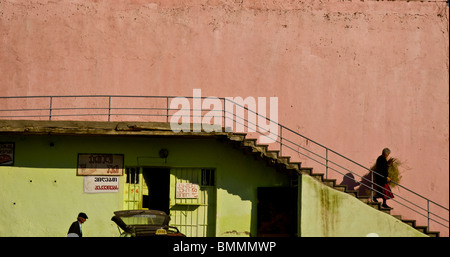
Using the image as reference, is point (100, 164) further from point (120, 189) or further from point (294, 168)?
point (294, 168)

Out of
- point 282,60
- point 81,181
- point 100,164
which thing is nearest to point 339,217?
point 282,60

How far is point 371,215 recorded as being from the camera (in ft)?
62.4

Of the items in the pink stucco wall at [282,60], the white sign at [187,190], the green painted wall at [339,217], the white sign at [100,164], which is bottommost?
the green painted wall at [339,217]

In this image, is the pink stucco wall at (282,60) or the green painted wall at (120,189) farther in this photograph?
the pink stucco wall at (282,60)

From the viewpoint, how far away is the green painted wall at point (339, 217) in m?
19.0

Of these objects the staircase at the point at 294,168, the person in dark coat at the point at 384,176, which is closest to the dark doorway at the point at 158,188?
the staircase at the point at 294,168

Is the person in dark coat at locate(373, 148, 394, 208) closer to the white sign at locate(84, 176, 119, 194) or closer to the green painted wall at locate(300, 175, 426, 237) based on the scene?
the green painted wall at locate(300, 175, 426, 237)

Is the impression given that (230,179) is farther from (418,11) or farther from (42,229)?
(418,11)

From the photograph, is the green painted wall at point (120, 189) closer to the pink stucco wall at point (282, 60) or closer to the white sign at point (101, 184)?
the white sign at point (101, 184)

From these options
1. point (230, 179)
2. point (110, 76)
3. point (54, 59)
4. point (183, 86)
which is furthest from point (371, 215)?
point (54, 59)

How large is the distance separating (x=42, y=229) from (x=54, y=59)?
5.59m

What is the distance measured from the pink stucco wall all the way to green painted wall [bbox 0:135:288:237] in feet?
6.48

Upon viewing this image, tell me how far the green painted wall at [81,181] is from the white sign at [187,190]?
67cm

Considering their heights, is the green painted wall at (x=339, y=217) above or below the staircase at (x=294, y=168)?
below
